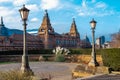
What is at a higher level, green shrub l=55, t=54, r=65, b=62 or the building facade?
the building facade

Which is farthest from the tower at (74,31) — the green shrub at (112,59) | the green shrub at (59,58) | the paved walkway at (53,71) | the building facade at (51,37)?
the green shrub at (112,59)

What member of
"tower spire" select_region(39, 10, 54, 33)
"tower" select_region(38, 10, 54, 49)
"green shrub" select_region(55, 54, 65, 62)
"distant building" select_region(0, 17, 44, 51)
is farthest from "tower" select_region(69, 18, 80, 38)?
"green shrub" select_region(55, 54, 65, 62)

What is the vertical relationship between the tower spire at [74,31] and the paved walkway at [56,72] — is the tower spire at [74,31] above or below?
above

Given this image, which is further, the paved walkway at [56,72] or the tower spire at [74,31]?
the tower spire at [74,31]

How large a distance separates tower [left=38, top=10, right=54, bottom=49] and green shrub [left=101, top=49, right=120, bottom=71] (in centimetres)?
6442

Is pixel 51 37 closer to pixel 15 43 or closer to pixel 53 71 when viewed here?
pixel 15 43

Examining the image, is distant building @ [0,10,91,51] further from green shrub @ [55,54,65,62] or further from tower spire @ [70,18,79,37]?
green shrub @ [55,54,65,62]

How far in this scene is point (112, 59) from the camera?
63.1 feet

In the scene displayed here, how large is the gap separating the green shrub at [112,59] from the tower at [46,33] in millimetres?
64416

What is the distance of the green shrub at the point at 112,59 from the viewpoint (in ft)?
61.6

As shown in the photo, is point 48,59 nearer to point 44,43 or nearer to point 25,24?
point 25,24

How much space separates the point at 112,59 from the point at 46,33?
67712 millimetres

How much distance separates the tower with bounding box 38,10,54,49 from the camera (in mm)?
84688

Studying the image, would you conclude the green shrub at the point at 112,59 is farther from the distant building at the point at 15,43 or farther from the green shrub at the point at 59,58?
the distant building at the point at 15,43
